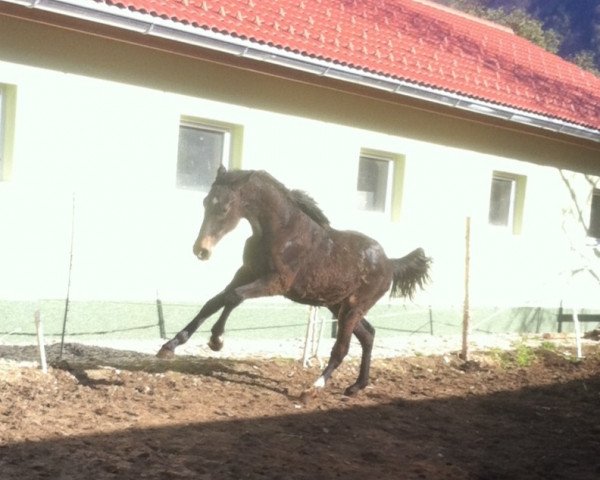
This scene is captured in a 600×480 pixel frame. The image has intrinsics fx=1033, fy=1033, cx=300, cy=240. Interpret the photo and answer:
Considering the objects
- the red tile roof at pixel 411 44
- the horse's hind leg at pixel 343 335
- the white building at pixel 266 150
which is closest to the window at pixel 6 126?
the white building at pixel 266 150

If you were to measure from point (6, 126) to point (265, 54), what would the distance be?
2.74 metres

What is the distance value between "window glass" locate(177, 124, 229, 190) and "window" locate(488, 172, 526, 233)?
5.21 metres

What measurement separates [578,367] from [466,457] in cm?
487

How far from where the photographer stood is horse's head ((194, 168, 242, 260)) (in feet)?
23.9

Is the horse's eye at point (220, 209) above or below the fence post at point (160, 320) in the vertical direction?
above

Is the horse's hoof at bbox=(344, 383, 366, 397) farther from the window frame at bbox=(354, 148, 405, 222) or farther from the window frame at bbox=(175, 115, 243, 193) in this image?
the window frame at bbox=(354, 148, 405, 222)

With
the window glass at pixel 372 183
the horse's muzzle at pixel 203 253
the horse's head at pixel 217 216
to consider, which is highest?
the window glass at pixel 372 183

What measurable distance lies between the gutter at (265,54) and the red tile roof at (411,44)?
87 mm

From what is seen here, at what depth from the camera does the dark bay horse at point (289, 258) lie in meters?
7.53

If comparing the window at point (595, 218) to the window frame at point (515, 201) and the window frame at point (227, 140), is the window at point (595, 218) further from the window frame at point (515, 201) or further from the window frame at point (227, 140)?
the window frame at point (227, 140)

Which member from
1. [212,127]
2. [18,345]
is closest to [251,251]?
[18,345]

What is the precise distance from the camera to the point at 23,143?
31.2ft

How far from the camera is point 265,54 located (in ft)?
35.0

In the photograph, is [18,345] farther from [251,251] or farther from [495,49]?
[495,49]
